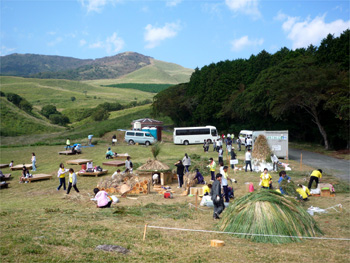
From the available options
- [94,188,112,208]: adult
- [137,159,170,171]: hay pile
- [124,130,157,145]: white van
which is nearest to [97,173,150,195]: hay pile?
[137,159,170,171]: hay pile

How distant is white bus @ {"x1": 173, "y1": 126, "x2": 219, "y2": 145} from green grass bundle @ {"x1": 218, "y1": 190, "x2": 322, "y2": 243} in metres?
32.7

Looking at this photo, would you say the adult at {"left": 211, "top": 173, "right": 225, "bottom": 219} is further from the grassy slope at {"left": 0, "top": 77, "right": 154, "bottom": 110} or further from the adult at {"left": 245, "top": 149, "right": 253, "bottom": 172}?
the grassy slope at {"left": 0, "top": 77, "right": 154, "bottom": 110}

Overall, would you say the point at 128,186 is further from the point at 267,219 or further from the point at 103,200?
the point at 267,219

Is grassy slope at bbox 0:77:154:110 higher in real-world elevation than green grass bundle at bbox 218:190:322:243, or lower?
higher

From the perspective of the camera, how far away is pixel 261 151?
23.6 m

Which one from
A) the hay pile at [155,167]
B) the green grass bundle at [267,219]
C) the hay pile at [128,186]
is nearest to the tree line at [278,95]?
the hay pile at [155,167]

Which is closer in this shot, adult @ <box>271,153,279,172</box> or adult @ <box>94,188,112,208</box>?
adult @ <box>94,188,112,208</box>

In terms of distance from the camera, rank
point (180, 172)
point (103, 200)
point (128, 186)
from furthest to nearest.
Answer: point (180, 172) < point (128, 186) < point (103, 200)

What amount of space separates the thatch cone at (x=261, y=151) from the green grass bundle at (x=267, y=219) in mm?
12991

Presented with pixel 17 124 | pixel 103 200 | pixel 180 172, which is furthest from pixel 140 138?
pixel 17 124

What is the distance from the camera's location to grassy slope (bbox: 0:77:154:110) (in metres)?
142

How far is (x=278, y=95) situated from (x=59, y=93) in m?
138

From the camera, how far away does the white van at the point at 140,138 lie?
41.3 m

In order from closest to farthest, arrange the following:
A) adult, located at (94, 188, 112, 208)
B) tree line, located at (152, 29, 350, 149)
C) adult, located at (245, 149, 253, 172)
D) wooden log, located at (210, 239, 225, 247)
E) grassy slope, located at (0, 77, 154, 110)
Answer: wooden log, located at (210, 239, 225, 247) → adult, located at (94, 188, 112, 208) → adult, located at (245, 149, 253, 172) → tree line, located at (152, 29, 350, 149) → grassy slope, located at (0, 77, 154, 110)
